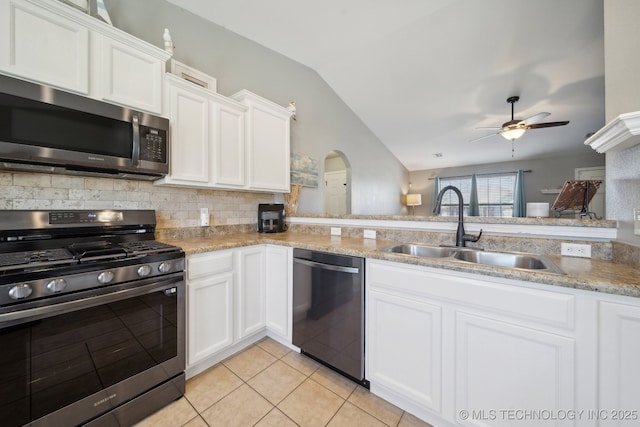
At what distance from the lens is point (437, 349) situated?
3.80 feet

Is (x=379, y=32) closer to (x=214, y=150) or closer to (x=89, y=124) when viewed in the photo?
(x=214, y=150)

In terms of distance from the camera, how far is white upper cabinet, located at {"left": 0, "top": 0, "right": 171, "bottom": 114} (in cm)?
113

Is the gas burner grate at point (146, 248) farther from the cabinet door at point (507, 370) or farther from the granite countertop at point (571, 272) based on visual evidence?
the cabinet door at point (507, 370)

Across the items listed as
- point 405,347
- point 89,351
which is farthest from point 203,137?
point 405,347

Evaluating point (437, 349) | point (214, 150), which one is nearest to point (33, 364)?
point (214, 150)

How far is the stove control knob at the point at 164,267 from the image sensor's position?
128cm

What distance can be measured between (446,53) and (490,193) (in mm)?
4744

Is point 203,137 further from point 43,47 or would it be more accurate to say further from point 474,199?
point 474,199

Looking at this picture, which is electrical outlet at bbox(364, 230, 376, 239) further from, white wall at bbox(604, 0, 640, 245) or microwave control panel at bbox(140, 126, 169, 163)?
microwave control panel at bbox(140, 126, 169, 163)

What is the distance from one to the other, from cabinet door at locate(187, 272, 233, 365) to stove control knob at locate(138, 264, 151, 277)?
0.93 ft

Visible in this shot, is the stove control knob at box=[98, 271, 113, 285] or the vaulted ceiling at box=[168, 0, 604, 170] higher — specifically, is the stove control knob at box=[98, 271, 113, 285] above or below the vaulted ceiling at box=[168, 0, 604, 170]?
below

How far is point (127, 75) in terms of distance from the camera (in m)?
1.47

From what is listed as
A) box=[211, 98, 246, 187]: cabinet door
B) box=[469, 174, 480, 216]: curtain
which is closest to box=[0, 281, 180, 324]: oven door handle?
box=[211, 98, 246, 187]: cabinet door

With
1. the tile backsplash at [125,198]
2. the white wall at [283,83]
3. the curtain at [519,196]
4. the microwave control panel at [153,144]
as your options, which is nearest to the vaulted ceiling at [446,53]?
the white wall at [283,83]
